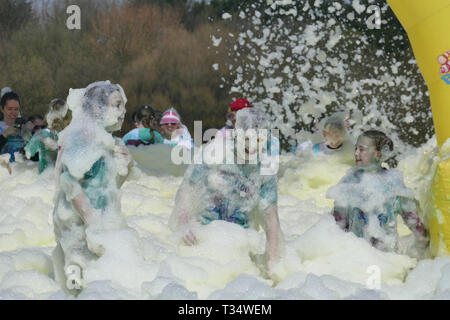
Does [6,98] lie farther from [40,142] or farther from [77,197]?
[77,197]

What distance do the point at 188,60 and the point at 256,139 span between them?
1302 cm

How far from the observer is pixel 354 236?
351 cm

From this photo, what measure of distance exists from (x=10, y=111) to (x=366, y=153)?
4.29 metres

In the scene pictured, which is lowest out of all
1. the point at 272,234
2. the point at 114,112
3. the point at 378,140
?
the point at 272,234

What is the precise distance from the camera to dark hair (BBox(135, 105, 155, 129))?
688 cm

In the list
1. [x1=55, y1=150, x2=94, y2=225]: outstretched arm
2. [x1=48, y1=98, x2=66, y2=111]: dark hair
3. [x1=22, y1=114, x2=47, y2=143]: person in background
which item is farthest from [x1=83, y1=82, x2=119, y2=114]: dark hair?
[x1=22, y1=114, x2=47, y2=143]: person in background

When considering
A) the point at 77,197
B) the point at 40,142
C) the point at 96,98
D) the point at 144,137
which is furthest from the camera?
the point at 144,137

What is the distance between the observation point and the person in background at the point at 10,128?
659 centimetres

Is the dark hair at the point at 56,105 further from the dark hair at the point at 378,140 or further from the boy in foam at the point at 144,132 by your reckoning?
the dark hair at the point at 378,140

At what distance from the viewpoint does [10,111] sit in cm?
664

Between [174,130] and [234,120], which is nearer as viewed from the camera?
[234,120]

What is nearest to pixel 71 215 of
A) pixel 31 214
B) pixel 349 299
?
pixel 349 299

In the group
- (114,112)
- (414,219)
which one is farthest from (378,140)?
(114,112)

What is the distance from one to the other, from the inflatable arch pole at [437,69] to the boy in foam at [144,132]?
329cm
